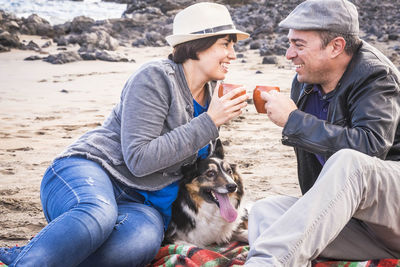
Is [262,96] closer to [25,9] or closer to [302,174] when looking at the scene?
[302,174]

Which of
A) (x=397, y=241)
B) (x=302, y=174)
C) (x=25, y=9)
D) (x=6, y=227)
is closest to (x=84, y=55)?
(x=6, y=227)

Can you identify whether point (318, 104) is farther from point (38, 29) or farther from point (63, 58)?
point (38, 29)

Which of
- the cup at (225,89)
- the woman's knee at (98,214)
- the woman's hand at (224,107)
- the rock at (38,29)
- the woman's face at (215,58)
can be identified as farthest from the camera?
the rock at (38,29)

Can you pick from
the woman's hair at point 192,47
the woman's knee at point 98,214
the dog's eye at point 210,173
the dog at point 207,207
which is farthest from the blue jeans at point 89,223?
the woman's hair at point 192,47

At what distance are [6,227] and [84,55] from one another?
10.1m

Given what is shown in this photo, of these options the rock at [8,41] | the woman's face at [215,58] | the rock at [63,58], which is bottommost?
the rock at [63,58]

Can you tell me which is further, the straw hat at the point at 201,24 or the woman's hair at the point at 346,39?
the straw hat at the point at 201,24

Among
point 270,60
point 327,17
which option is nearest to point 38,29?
point 270,60

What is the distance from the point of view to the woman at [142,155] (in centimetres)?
284

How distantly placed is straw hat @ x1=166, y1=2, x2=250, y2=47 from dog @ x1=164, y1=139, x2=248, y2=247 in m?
0.95

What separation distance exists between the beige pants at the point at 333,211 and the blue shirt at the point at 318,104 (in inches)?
25.9

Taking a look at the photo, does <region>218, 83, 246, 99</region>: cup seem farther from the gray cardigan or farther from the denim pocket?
the denim pocket

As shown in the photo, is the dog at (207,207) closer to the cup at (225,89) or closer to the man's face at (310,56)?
the cup at (225,89)

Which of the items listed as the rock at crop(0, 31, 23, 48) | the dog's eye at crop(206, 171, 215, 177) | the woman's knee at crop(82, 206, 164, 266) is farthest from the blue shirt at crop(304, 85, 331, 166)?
the rock at crop(0, 31, 23, 48)
